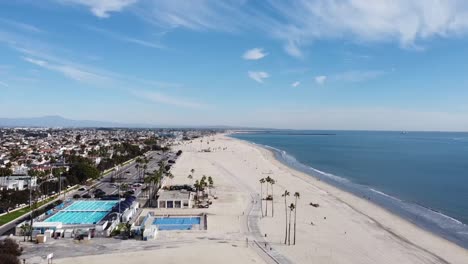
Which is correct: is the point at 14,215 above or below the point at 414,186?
below

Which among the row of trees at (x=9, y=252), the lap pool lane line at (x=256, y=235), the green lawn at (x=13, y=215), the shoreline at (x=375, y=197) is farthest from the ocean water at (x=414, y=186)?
the green lawn at (x=13, y=215)

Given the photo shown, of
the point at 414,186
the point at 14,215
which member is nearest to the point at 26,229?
the point at 14,215

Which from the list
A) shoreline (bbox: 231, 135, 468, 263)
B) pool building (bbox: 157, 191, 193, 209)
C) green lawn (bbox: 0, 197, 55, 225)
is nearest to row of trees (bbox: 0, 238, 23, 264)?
green lawn (bbox: 0, 197, 55, 225)

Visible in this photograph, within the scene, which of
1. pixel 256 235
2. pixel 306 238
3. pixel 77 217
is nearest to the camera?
pixel 306 238

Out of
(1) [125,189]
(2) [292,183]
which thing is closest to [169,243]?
(1) [125,189]

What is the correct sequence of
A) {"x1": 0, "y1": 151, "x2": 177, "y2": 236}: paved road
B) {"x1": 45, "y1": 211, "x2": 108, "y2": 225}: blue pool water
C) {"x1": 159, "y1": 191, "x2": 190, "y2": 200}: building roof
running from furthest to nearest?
{"x1": 159, "y1": 191, "x2": 190, "y2": 200}: building roof
{"x1": 45, "y1": 211, "x2": 108, "y2": 225}: blue pool water
{"x1": 0, "y1": 151, "x2": 177, "y2": 236}: paved road

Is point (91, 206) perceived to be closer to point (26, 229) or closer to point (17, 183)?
point (26, 229)

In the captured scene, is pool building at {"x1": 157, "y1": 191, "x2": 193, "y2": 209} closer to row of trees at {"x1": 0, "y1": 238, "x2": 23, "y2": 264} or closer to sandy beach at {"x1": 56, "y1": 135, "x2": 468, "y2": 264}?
sandy beach at {"x1": 56, "y1": 135, "x2": 468, "y2": 264}
